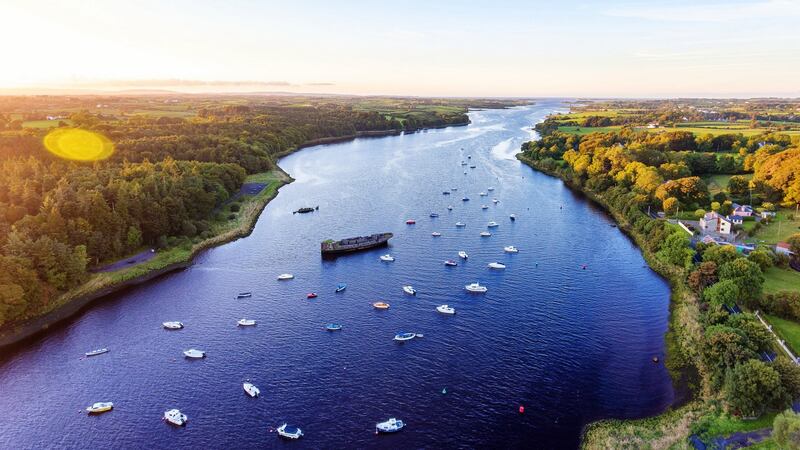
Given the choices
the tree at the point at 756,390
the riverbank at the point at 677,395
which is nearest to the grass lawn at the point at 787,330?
the riverbank at the point at 677,395

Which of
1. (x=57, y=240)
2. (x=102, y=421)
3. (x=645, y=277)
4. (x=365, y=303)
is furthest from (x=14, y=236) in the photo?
(x=645, y=277)

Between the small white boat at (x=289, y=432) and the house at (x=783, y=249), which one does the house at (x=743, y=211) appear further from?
the small white boat at (x=289, y=432)

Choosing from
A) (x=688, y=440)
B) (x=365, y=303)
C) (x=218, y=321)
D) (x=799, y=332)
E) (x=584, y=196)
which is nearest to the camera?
(x=688, y=440)

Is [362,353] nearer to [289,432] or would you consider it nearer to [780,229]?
[289,432]

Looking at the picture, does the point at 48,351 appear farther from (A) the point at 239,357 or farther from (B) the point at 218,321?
(A) the point at 239,357

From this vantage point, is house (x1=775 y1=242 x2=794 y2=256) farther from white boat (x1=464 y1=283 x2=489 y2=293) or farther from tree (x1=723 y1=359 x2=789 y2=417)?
white boat (x1=464 y1=283 x2=489 y2=293)

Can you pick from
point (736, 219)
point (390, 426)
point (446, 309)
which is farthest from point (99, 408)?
point (736, 219)
